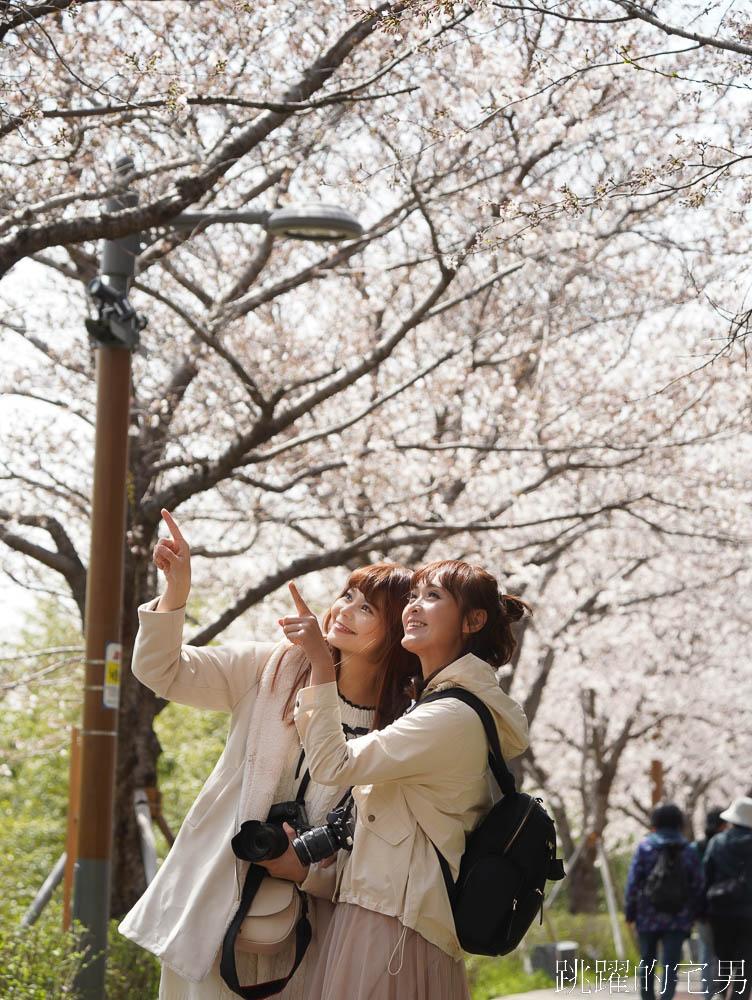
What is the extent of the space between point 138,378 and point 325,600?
6971mm

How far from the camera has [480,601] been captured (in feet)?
10.4

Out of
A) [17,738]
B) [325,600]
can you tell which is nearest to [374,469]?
[325,600]

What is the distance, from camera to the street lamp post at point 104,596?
5801 mm

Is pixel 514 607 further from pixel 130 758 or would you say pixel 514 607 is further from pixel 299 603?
pixel 130 758

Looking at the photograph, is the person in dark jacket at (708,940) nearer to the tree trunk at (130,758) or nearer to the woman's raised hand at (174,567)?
the tree trunk at (130,758)

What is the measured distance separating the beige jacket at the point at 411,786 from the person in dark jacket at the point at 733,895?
5893 millimetres

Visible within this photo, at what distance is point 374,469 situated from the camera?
1095cm

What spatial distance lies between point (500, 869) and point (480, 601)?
70cm

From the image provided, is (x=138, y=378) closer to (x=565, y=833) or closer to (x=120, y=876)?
(x=120, y=876)

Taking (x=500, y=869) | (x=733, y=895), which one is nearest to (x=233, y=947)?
(x=500, y=869)

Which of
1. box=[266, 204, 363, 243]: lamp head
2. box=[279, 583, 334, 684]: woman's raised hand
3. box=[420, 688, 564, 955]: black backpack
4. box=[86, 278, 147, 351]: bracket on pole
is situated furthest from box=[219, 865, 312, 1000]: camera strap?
box=[266, 204, 363, 243]: lamp head

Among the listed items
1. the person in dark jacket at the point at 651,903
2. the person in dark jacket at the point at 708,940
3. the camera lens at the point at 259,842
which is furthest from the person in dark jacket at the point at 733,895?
the camera lens at the point at 259,842

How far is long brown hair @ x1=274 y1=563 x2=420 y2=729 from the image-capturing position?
3.32 m

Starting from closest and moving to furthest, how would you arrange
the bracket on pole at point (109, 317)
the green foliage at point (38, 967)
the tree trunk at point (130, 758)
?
the green foliage at point (38, 967), the bracket on pole at point (109, 317), the tree trunk at point (130, 758)
